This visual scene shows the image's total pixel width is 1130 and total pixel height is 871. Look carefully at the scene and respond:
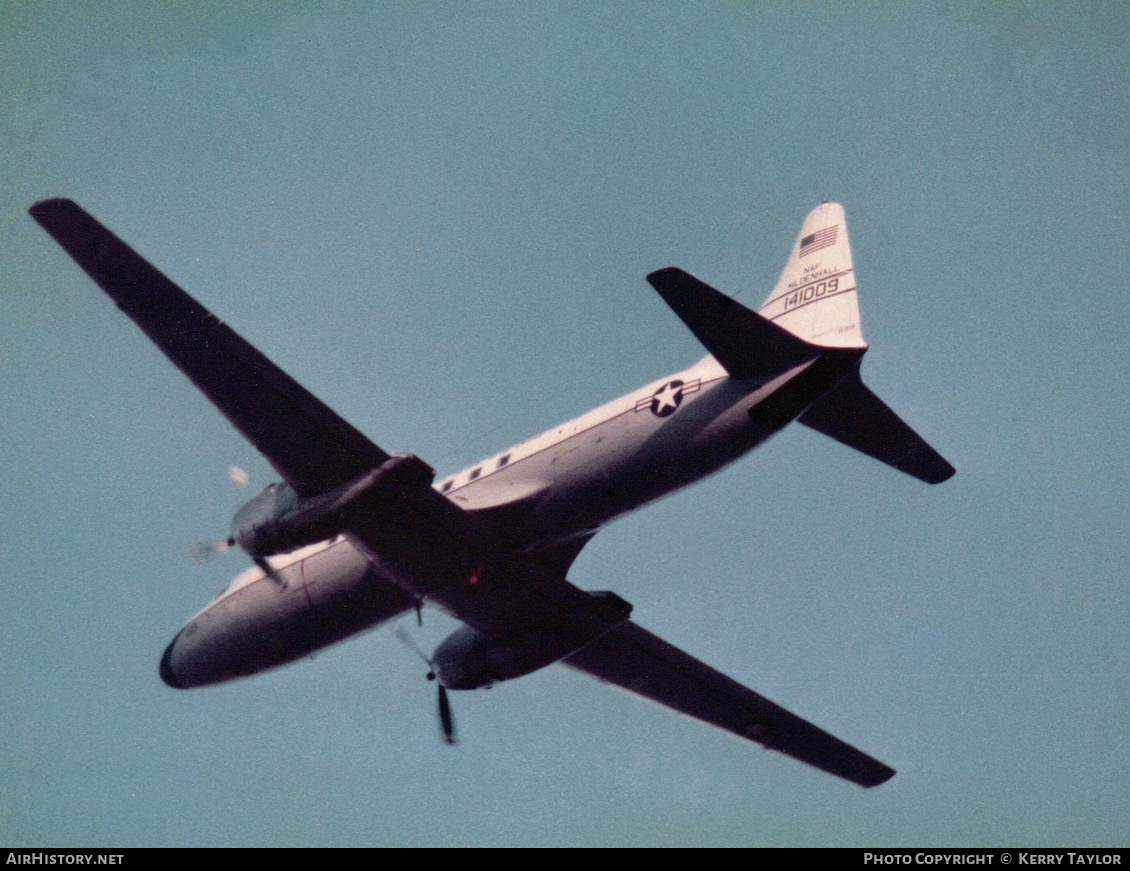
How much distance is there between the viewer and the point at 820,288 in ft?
79.9

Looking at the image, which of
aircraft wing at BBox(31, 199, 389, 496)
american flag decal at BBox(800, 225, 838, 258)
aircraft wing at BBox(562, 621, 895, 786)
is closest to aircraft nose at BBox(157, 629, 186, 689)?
aircraft wing at BBox(31, 199, 389, 496)

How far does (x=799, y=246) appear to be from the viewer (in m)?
26.0

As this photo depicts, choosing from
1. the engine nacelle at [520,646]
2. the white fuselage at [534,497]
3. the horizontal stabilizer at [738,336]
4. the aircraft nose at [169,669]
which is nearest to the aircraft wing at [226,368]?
the white fuselage at [534,497]

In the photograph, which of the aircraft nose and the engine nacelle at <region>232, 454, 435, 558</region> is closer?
the engine nacelle at <region>232, 454, 435, 558</region>

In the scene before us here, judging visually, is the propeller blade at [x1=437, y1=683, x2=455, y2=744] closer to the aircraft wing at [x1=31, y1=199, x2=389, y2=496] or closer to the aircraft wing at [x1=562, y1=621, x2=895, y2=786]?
the aircraft wing at [x1=562, y1=621, x2=895, y2=786]

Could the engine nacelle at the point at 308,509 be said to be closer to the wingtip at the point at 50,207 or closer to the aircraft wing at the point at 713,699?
the wingtip at the point at 50,207

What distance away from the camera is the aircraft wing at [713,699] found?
99.2 ft

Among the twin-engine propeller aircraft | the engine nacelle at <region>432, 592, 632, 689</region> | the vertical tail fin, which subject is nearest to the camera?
the twin-engine propeller aircraft

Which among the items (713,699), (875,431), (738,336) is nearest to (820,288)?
(875,431)

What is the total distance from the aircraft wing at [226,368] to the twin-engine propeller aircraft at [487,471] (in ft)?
0.12

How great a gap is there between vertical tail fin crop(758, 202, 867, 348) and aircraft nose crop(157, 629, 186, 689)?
1657cm

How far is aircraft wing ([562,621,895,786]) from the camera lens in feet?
99.2
